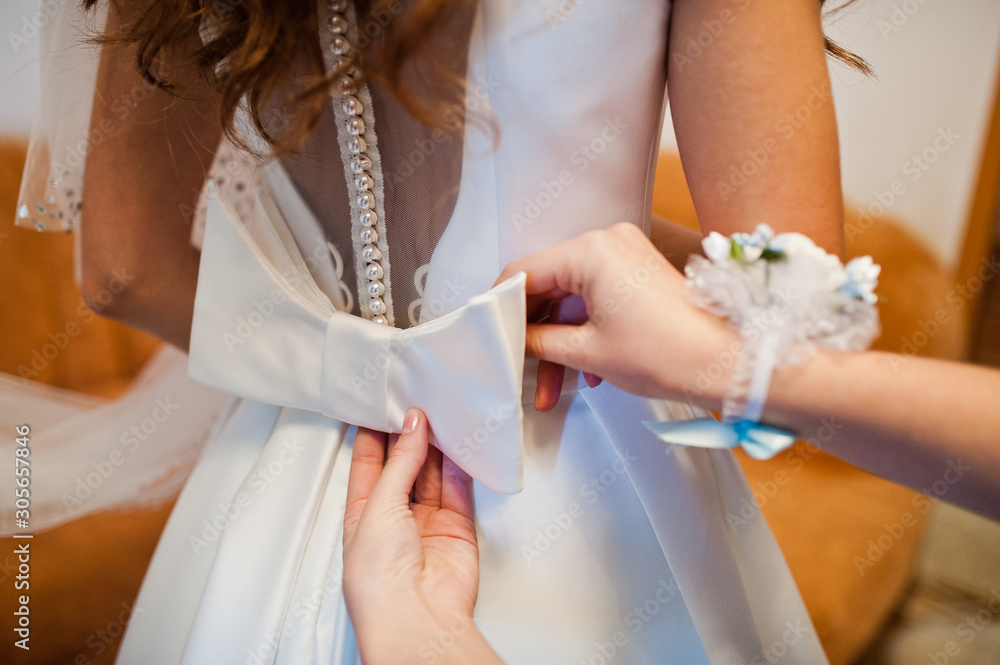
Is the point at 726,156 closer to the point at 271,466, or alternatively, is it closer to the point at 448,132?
the point at 448,132

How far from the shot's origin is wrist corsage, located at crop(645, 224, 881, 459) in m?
0.35

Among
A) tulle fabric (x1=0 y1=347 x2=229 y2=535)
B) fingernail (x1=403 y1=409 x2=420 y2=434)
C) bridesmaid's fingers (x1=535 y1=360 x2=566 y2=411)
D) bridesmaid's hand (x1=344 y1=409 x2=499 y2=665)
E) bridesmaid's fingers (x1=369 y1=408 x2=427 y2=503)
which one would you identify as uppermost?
bridesmaid's fingers (x1=535 y1=360 x2=566 y2=411)

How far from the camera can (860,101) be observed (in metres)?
1.33

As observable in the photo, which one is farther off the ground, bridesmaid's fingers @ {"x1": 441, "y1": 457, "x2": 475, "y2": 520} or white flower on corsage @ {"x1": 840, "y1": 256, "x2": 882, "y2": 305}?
white flower on corsage @ {"x1": 840, "y1": 256, "x2": 882, "y2": 305}

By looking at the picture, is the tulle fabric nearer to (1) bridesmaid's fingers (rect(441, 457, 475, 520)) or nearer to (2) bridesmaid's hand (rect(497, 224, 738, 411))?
(1) bridesmaid's fingers (rect(441, 457, 475, 520))

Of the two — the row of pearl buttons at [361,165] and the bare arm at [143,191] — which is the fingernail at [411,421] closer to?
the row of pearl buttons at [361,165]

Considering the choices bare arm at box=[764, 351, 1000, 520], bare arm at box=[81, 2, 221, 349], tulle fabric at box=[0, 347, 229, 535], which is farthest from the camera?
tulle fabric at box=[0, 347, 229, 535]

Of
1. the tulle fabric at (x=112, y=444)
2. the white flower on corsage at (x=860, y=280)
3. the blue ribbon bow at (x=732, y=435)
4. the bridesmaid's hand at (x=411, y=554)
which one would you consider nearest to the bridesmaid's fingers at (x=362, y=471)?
the bridesmaid's hand at (x=411, y=554)

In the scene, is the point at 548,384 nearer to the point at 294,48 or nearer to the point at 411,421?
the point at 411,421

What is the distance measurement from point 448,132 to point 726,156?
22 cm

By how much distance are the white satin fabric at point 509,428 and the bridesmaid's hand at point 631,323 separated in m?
0.05

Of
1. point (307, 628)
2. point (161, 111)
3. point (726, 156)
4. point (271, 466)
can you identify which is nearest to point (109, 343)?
point (161, 111)

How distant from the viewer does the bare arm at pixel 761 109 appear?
0.42m

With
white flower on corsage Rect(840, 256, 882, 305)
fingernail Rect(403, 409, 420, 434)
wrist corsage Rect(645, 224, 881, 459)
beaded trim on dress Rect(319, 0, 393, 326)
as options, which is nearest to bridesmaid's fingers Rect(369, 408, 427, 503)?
fingernail Rect(403, 409, 420, 434)
